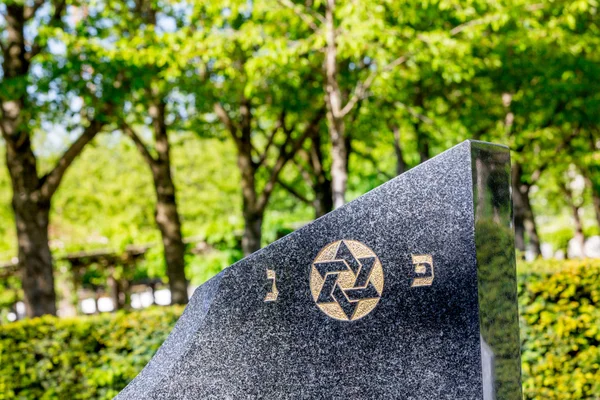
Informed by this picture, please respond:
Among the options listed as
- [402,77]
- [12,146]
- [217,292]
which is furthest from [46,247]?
[217,292]

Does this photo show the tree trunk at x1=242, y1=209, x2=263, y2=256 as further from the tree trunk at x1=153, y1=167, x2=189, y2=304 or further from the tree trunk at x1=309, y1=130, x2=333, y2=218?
the tree trunk at x1=309, y1=130, x2=333, y2=218

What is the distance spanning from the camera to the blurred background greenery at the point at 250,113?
7.98m

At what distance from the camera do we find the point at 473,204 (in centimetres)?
444

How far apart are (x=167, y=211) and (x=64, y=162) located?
9.41 ft

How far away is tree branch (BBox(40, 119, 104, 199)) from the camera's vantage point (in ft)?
39.7

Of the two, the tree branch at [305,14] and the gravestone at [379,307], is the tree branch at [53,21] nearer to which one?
the tree branch at [305,14]

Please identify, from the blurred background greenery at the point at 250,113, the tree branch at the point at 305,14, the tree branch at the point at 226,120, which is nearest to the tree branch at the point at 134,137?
the blurred background greenery at the point at 250,113

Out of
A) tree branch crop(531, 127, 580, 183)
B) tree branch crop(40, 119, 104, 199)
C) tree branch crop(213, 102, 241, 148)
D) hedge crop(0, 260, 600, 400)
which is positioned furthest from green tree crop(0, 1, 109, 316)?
tree branch crop(531, 127, 580, 183)

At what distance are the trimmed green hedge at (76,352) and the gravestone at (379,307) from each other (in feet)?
10.3

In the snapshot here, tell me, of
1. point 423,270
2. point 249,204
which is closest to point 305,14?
point 249,204

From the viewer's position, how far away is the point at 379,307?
4566 mm

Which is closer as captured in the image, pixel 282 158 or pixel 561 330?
pixel 561 330

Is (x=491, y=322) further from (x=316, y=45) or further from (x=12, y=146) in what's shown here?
(x=12, y=146)

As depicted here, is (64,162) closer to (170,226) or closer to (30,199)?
(30,199)
